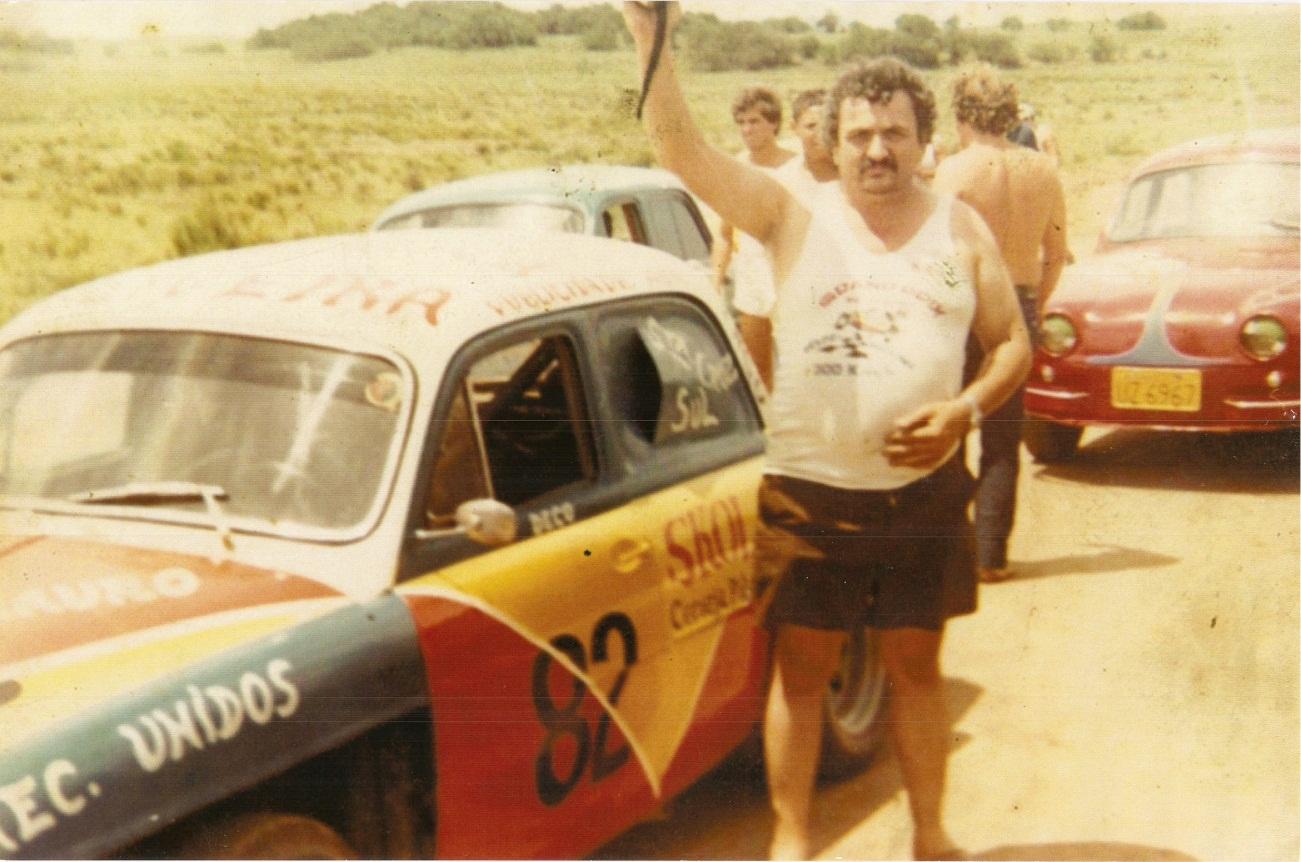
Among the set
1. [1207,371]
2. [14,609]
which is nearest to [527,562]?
[14,609]

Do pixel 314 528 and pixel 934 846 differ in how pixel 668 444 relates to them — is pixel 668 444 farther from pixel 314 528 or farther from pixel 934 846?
pixel 934 846

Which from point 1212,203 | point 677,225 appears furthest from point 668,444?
point 677,225

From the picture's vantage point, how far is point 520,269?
324 cm

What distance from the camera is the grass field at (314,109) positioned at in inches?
163

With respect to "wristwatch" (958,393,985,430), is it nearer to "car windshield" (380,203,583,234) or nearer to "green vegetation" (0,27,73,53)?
"green vegetation" (0,27,73,53)

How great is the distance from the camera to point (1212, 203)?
670 centimetres

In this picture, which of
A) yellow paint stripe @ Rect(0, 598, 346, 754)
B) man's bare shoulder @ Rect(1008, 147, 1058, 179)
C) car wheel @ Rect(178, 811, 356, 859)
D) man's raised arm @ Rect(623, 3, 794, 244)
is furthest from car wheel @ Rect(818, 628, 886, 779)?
man's bare shoulder @ Rect(1008, 147, 1058, 179)

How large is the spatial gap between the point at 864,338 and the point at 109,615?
154cm

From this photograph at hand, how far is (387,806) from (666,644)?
0.79m

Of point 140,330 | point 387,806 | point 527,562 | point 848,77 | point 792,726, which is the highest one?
point 848,77

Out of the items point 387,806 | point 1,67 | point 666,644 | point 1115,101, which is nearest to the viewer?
point 387,806

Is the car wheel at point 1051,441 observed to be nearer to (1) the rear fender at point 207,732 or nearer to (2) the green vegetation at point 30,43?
(2) the green vegetation at point 30,43

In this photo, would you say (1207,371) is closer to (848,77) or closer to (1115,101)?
(1115,101)

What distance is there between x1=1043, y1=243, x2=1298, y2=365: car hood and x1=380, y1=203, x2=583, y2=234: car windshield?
2375mm
